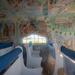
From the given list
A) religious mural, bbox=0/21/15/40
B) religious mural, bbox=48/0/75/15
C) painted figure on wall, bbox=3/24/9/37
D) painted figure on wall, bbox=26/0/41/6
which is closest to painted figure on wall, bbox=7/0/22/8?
painted figure on wall, bbox=26/0/41/6

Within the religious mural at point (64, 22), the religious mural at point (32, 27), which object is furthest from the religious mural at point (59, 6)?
the religious mural at point (32, 27)

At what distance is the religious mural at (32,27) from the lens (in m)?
5.48

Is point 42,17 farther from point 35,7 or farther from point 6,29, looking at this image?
point 6,29

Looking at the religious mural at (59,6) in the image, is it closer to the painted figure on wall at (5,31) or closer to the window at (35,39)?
the window at (35,39)

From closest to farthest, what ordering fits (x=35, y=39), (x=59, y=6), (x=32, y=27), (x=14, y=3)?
(x=14, y=3) < (x=59, y=6) < (x=32, y=27) < (x=35, y=39)

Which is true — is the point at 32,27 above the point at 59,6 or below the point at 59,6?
below

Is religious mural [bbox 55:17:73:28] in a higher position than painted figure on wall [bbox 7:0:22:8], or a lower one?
lower

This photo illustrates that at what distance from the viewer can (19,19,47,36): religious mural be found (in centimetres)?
548

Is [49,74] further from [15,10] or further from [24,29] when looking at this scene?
[15,10]

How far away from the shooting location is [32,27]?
18.1 ft

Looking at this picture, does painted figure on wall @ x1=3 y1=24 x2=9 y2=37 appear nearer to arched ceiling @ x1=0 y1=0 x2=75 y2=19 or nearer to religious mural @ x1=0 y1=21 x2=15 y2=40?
religious mural @ x1=0 y1=21 x2=15 y2=40

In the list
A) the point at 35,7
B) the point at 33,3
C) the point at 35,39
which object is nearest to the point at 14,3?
the point at 33,3

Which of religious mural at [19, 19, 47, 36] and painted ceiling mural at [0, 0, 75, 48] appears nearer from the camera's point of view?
painted ceiling mural at [0, 0, 75, 48]

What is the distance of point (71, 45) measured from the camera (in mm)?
5539
